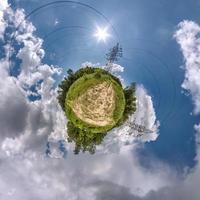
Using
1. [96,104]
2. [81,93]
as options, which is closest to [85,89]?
[81,93]

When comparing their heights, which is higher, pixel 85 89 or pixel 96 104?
pixel 85 89

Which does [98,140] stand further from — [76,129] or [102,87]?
[102,87]

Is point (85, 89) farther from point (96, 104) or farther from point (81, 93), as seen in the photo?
point (96, 104)

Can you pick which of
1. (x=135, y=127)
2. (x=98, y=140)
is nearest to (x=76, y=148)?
(x=98, y=140)

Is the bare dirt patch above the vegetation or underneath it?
underneath

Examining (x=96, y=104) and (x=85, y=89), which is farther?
(x=85, y=89)
